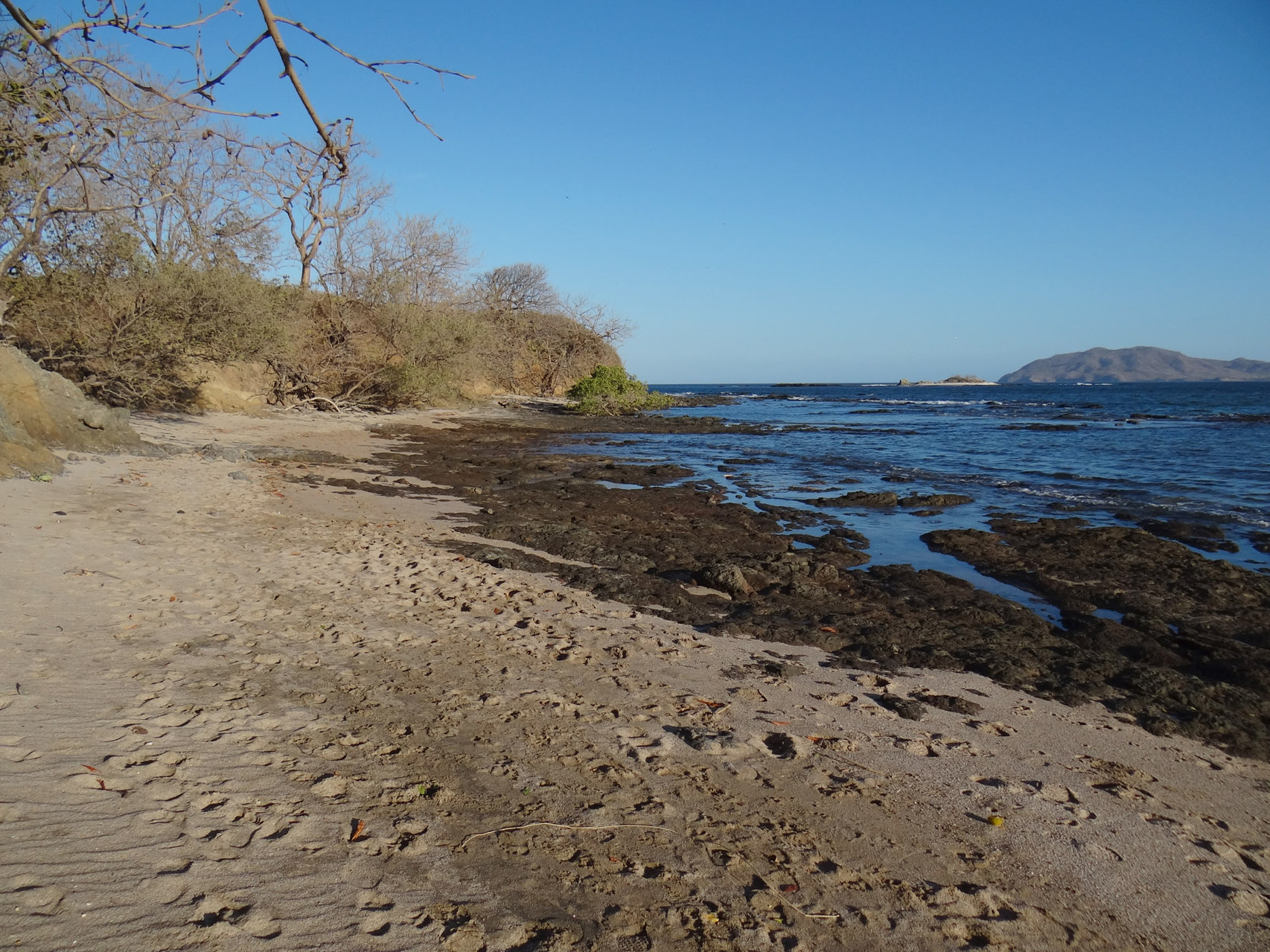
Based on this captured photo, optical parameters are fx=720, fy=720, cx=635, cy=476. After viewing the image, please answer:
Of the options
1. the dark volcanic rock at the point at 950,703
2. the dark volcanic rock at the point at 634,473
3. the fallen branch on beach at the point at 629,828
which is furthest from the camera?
the dark volcanic rock at the point at 634,473

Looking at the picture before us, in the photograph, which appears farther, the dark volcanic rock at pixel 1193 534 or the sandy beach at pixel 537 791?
the dark volcanic rock at pixel 1193 534

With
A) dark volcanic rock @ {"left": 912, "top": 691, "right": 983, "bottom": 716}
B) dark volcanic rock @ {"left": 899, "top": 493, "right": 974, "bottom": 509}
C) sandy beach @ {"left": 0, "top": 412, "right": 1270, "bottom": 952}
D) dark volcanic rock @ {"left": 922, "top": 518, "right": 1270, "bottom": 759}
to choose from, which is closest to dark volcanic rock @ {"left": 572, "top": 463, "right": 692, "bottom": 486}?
dark volcanic rock @ {"left": 899, "top": 493, "right": 974, "bottom": 509}

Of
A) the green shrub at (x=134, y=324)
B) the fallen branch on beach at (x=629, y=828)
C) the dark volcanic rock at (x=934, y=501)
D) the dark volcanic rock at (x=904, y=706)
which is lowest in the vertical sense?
the dark volcanic rock at (x=934, y=501)

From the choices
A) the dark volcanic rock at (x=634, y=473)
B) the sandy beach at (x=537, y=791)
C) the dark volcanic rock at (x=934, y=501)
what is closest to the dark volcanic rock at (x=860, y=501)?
the dark volcanic rock at (x=934, y=501)

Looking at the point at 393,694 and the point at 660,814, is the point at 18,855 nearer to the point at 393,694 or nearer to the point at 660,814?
the point at 393,694

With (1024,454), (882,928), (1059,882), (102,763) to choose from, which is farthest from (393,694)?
(1024,454)

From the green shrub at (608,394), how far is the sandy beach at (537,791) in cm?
3029

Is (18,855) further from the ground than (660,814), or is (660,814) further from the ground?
(18,855)

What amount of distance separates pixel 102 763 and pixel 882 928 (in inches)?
136

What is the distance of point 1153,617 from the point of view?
707 centimetres

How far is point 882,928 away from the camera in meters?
2.77

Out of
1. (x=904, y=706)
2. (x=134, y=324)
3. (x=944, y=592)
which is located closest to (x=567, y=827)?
(x=904, y=706)

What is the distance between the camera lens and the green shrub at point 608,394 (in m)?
Result: 36.3

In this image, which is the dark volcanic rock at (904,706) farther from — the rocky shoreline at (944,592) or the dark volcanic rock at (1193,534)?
the dark volcanic rock at (1193,534)
